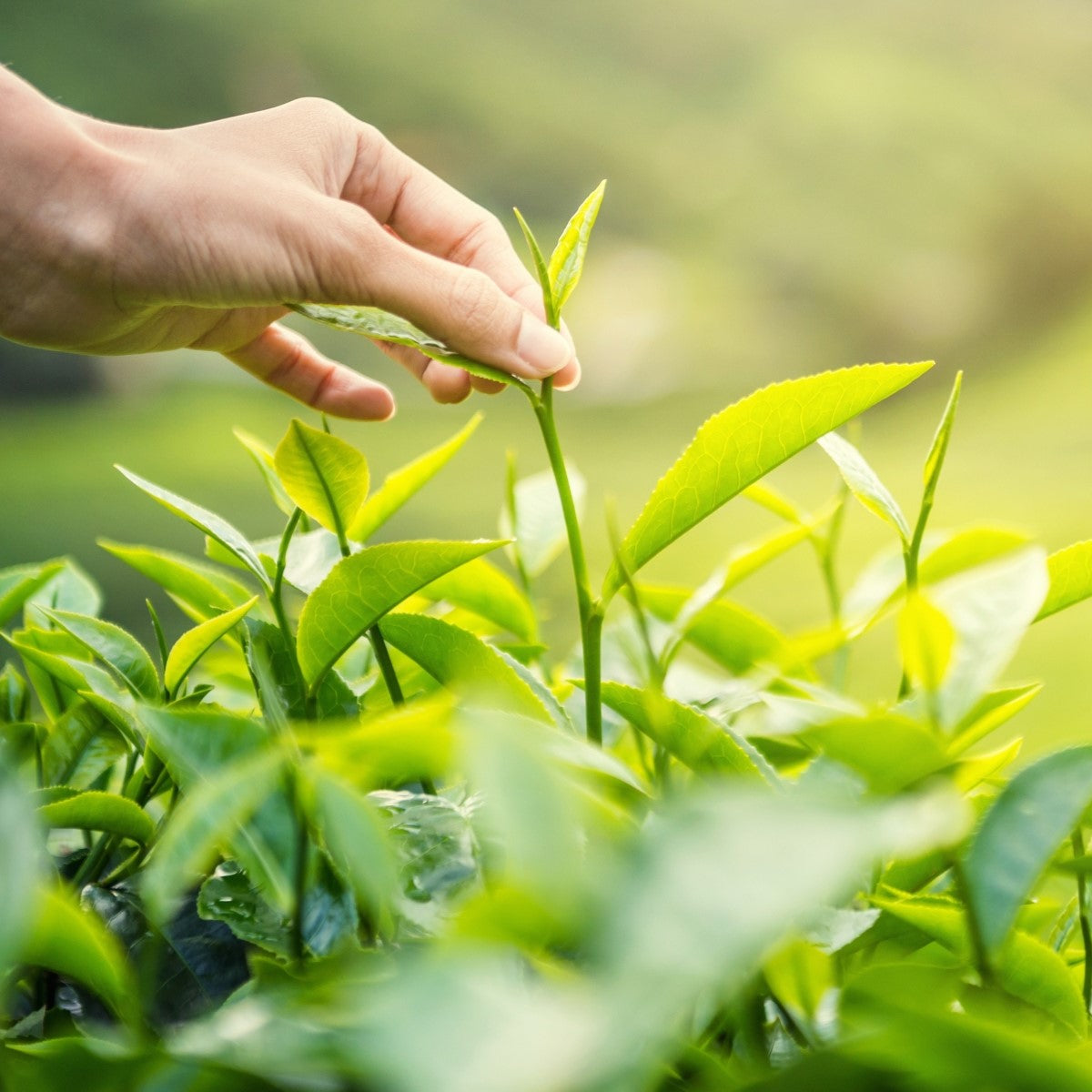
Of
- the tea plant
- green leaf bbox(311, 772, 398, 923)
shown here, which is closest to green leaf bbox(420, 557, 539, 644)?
the tea plant

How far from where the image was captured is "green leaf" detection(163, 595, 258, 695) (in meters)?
0.24

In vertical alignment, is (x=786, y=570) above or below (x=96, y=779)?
below

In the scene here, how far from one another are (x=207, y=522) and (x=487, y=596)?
0.11 m

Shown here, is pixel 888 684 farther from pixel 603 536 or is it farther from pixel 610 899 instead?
pixel 610 899

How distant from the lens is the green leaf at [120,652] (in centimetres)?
26

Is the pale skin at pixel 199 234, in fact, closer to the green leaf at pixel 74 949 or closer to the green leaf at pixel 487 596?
the green leaf at pixel 487 596

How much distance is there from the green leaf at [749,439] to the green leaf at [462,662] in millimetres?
29

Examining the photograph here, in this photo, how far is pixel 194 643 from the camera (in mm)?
253

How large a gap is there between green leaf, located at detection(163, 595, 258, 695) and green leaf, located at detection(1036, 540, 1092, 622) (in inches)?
7.3

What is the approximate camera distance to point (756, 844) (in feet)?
0.34

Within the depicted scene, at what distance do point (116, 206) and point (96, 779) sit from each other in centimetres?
23

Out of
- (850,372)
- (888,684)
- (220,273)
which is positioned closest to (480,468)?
(888,684)

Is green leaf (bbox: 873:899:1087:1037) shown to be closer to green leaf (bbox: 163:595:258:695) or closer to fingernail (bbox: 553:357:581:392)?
green leaf (bbox: 163:595:258:695)

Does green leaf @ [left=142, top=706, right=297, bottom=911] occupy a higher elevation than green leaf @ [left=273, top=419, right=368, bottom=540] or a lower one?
lower
